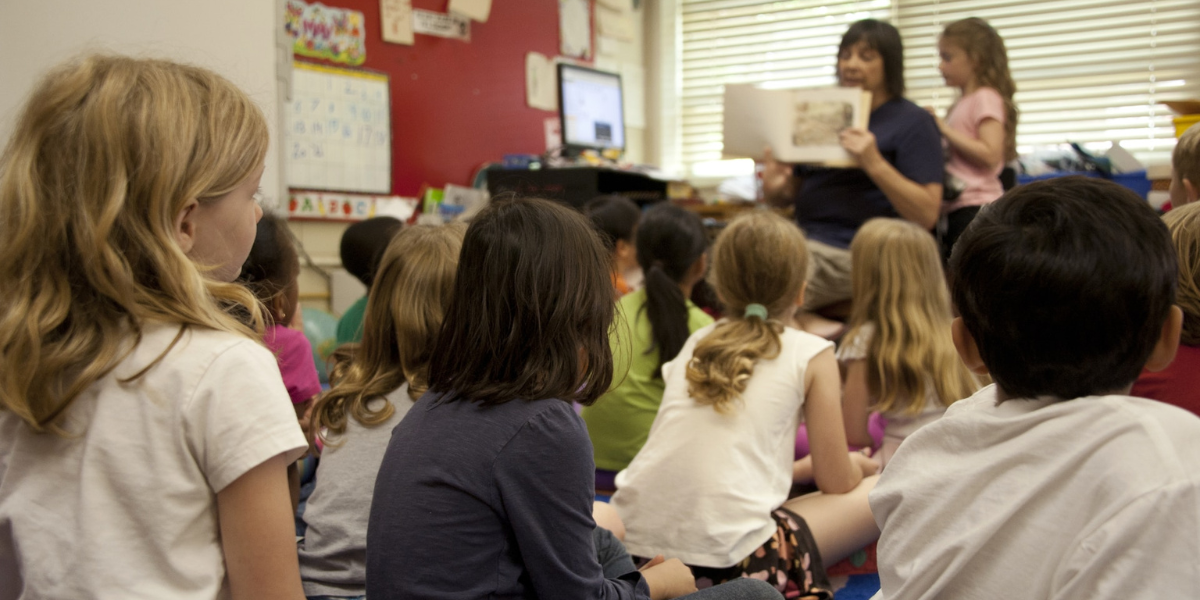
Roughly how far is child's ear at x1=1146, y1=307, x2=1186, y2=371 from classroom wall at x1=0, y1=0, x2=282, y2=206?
1.60 meters

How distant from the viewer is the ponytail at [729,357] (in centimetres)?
149

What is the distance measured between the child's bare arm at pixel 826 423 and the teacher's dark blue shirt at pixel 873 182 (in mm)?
1174

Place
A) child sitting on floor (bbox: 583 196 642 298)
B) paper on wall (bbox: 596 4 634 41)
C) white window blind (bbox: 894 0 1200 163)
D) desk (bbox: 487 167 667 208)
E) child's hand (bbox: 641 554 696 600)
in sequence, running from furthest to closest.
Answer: paper on wall (bbox: 596 4 634 41) → white window blind (bbox: 894 0 1200 163) → desk (bbox: 487 167 667 208) → child sitting on floor (bbox: 583 196 642 298) → child's hand (bbox: 641 554 696 600)

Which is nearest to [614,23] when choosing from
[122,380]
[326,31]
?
[326,31]

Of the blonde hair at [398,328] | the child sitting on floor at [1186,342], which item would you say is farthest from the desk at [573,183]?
the child sitting on floor at [1186,342]

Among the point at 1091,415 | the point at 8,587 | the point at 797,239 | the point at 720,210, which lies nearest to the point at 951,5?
the point at 720,210

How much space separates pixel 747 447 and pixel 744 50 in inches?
136

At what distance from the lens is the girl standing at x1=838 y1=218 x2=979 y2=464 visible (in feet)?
6.06

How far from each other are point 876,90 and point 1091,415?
2.27 meters

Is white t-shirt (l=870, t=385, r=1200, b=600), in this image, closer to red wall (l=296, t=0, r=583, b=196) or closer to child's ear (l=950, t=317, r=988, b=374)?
child's ear (l=950, t=317, r=988, b=374)

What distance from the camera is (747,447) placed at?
1.48 metres

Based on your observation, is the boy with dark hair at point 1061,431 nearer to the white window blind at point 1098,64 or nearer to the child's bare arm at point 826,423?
the child's bare arm at point 826,423

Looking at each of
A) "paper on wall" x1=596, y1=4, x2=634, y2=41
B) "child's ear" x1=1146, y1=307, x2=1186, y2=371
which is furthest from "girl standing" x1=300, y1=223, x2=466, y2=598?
"paper on wall" x1=596, y1=4, x2=634, y2=41

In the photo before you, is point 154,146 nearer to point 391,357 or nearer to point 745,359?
point 391,357
